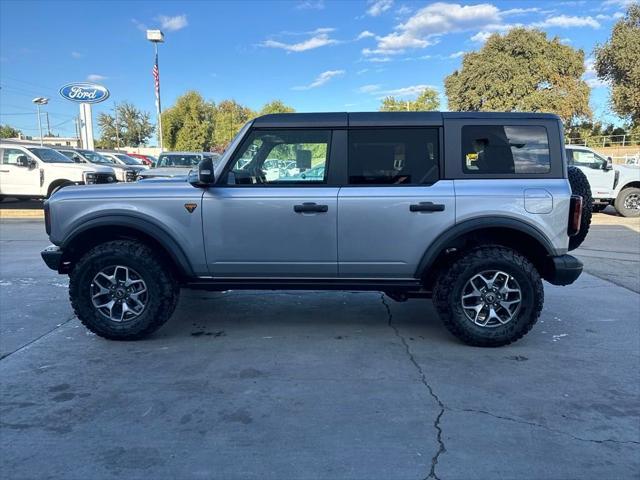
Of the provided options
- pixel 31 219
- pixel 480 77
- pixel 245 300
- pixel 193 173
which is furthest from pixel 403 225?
pixel 480 77

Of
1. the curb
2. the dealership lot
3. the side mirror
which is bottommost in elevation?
the dealership lot

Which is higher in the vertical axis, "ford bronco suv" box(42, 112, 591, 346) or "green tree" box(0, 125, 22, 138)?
"green tree" box(0, 125, 22, 138)

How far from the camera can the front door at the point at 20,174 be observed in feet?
46.2

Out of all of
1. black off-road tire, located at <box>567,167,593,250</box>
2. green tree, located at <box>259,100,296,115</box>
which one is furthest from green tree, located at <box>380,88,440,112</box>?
black off-road tire, located at <box>567,167,593,250</box>

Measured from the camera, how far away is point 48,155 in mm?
14688

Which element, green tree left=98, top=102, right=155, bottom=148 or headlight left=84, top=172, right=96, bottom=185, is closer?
headlight left=84, top=172, right=96, bottom=185

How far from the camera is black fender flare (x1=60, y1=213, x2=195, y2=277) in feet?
13.9

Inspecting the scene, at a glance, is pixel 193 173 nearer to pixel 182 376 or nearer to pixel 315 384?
pixel 182 376

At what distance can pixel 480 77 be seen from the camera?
133 feet

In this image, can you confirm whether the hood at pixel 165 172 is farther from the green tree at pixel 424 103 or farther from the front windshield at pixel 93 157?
the green tree at pixel 424 103

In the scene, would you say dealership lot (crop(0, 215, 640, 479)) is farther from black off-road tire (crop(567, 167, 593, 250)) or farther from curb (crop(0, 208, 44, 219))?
curb (crop(0, 208, 44, 219))

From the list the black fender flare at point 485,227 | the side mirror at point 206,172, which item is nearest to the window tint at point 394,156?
the black fender flare at point 485,227

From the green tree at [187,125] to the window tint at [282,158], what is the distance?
43264mm

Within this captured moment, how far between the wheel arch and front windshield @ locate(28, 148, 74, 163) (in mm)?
13635
